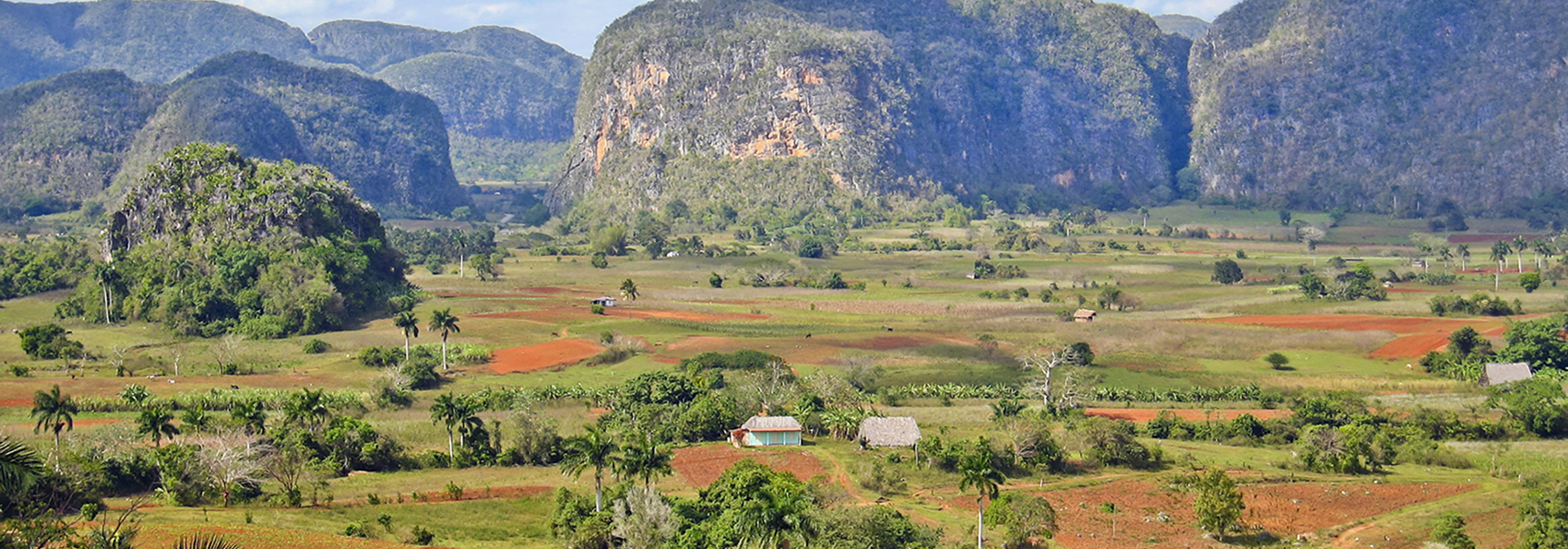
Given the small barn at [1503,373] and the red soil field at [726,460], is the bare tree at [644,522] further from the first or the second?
the small barn at [1503,373]

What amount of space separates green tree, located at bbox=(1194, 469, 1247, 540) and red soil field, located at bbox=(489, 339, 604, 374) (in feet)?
120

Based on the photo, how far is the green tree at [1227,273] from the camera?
113 m

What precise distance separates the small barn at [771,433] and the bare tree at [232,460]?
1772cm

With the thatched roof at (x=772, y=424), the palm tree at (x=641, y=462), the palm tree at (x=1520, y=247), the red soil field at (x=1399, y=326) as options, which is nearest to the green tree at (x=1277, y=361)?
the red soil field at (x=1399, y=326)

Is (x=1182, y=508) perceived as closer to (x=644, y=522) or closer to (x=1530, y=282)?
(x=644, y=522)

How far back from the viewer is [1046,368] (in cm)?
6512

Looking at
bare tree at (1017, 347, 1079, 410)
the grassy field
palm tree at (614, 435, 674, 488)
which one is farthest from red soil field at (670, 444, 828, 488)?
bare tree at (1017, 347, 1079, 410)

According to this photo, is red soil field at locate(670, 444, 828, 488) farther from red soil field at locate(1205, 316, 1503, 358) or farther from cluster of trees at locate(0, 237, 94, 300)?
cluster of trees at locate(0, 237, 94, 300)

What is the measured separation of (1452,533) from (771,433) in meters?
24.0

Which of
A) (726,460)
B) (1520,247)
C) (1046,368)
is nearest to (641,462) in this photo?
(726,460)

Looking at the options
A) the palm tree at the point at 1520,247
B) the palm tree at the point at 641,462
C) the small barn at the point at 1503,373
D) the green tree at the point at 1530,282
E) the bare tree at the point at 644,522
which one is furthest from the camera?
the palm tree at the point at 1520,247

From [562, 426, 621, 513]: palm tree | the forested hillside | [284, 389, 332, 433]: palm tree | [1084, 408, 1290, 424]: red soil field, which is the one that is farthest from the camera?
the forested hillside

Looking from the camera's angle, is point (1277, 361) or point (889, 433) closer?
point (889, 433)

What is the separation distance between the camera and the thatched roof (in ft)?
177
